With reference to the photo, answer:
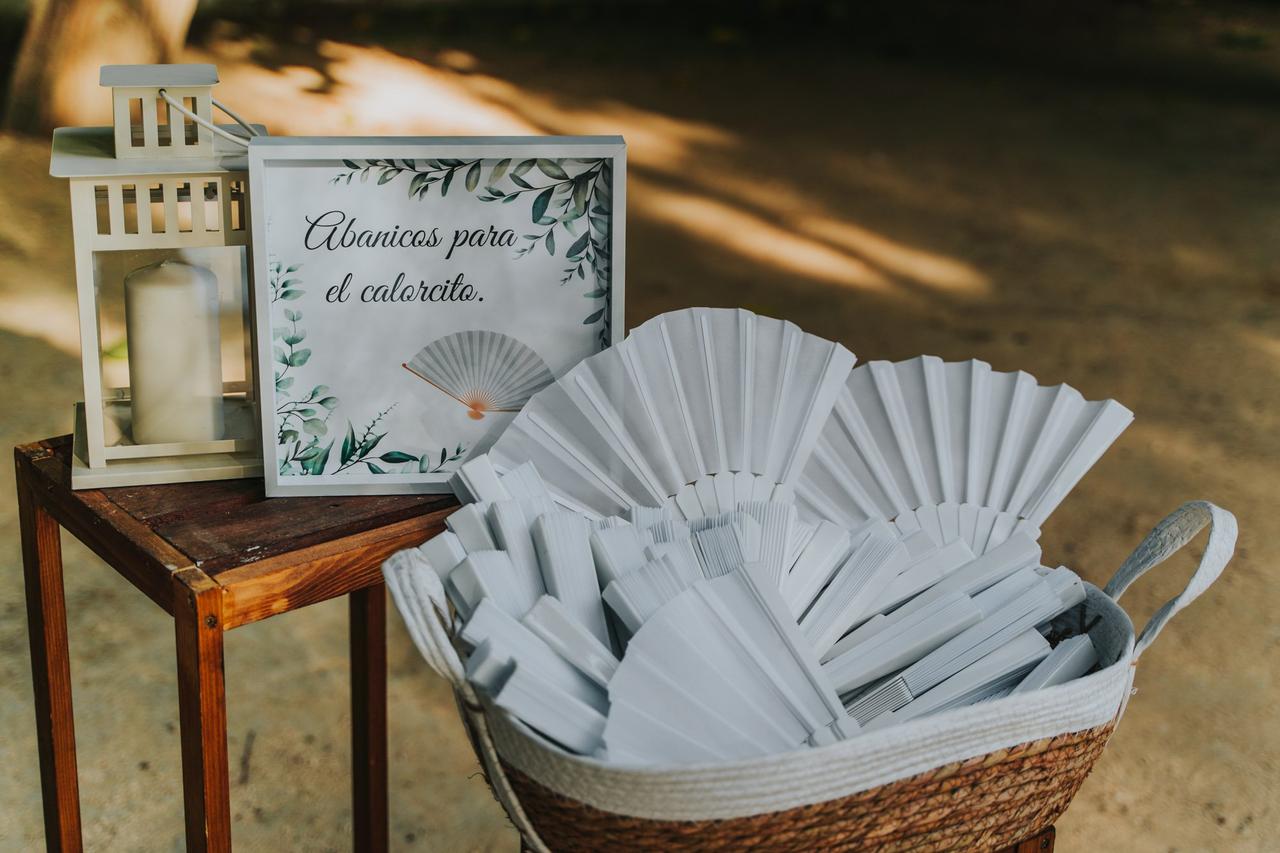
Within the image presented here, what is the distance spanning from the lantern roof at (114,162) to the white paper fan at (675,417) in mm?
281

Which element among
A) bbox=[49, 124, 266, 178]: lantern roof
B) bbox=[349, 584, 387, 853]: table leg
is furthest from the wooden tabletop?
bbox=[349, 584, 387, 853]: table leg

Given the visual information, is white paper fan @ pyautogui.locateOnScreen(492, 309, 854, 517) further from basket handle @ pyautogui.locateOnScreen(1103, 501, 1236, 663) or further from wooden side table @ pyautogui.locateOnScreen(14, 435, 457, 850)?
basket handle @ pyautogui.locateOnScreen(1103, 501, 1236, 663)

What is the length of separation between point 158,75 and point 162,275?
0.14m

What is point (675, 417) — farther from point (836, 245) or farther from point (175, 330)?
point (836, 245)

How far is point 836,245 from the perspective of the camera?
347cm

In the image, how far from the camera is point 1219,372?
2867mm

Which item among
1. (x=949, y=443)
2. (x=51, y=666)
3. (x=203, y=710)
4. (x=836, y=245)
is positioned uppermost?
(x=949, y=443)

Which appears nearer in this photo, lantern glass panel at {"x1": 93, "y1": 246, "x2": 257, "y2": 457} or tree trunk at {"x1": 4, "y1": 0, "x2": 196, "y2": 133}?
lantern glass panel at {"x1": 93, "y1": 246, "x2": 257, "y2": 457}

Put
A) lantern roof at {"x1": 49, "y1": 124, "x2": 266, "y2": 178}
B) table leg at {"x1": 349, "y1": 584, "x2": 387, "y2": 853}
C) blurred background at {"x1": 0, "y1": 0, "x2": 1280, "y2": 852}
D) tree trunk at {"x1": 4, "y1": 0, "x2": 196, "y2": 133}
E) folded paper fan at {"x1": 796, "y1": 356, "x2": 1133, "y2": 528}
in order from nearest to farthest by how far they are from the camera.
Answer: lantern roof at {"x1": 49, "y1": 124, "x2": 266, "y2": 178} → folded paper fan at {"x1": 796, "y1": 356, "x2": 1133, "y2": 528} → table leg at {"x1": 349, "y1": 584, "x2": 387, "y2": 853} → blurred background at {"x1": 0, "y1": 0, "x2": 1280, "y2": 852} → tree trunk at {"x1": 4, "y1": 0, "x2": 196, "y2": 133}

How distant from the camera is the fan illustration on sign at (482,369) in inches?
38.0

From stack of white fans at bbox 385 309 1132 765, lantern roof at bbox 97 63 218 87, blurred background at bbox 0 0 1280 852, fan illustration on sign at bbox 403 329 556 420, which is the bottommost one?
blurred background at bbox 0 0 1280 852

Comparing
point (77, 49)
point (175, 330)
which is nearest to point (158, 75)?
point (175, 330)

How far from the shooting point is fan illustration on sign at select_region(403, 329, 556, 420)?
0.97m

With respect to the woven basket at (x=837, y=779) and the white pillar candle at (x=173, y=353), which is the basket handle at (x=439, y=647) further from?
the white pillar candle at (x=173, y=353)
